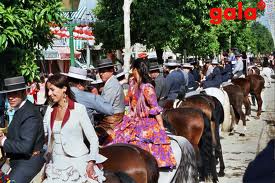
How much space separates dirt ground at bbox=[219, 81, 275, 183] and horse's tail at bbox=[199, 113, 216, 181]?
1.32ft

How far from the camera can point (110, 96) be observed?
767 centimetres

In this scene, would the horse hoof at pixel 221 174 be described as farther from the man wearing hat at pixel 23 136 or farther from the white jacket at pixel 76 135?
the white jacket at pixel 76 135

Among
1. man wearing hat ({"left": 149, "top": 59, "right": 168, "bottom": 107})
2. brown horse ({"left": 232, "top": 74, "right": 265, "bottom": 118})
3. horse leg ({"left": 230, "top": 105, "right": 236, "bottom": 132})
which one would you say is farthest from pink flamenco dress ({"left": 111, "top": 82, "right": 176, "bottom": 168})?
brown horse ({"left": 232, "top": 74, "right": 265, "bottom": 118})

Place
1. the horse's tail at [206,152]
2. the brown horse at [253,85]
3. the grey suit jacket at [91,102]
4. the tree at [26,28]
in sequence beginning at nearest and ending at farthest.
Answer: the grey suit jacket at [91,102], the tree at [26,28], the horse's tail at [206,152], the brown horse at [253,85]

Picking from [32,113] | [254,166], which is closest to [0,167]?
[32,113]

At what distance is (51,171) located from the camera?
4.93m

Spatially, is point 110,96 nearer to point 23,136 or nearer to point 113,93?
point 113,93

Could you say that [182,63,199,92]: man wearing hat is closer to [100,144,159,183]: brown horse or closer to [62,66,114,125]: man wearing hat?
[62,66,114,125]: man wearing hat

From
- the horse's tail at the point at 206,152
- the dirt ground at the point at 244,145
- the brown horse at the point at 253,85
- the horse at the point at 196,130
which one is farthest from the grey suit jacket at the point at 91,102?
the brown horse at the point at 253,85

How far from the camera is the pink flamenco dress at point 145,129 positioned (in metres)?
7.39

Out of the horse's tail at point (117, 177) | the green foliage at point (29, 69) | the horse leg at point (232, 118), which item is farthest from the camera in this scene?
the horse leg at point (232, 118)

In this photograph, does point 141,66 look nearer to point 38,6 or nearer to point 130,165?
point 130,165

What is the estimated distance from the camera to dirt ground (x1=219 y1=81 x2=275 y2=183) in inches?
447

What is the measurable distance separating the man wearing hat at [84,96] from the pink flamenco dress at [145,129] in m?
0.58
